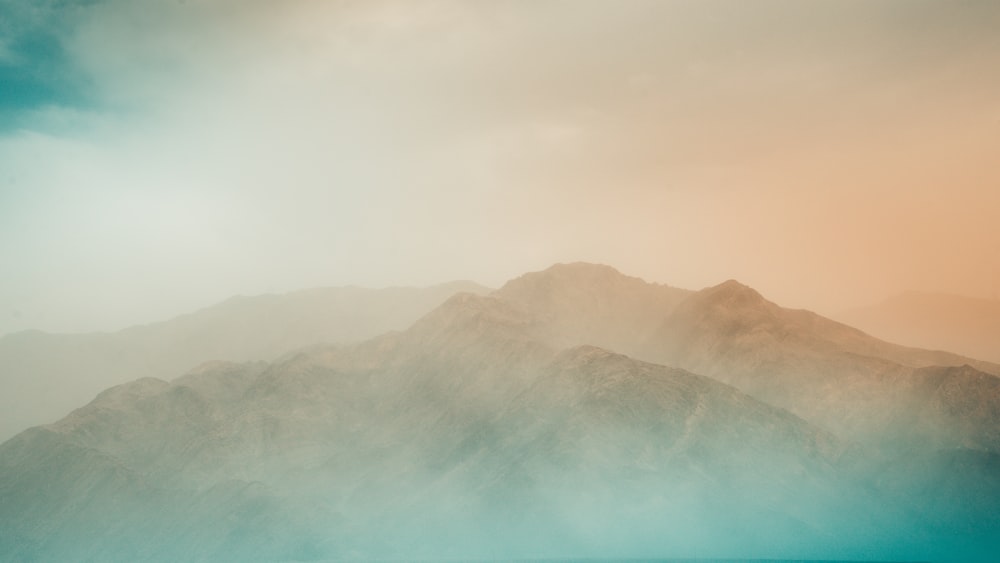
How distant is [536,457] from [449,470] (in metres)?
19.4

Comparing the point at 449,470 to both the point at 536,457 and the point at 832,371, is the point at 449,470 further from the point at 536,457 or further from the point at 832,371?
the point at 832,371

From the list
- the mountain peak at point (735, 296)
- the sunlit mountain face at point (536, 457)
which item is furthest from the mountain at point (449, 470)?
the mountain peak at point (735, 296)

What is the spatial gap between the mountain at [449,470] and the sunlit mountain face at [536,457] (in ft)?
1.25

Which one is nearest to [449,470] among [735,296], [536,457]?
[536,457]

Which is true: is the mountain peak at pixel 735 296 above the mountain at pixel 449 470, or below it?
above

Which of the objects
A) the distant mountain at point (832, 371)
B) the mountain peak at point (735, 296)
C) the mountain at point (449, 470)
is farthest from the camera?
the mountain peak at point (735, 296)

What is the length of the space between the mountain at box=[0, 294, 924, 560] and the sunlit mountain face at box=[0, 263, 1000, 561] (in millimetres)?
382

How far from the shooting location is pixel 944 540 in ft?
334

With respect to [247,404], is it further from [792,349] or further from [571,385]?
[792,349]

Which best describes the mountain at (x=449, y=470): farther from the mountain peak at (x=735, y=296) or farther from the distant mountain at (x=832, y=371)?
the mountain peak at (x=735, y=296)

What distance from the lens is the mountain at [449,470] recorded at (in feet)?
342

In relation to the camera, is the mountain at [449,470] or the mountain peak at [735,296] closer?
the mountain at [449,470]

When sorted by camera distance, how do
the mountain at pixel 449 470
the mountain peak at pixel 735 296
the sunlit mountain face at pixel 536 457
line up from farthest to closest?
the mountain peak at pixel 735 296 < the mountain at pixel 449 470 < the sunlit mountain face at pixel 536 457

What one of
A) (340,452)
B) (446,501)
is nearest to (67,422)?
(340,452)
